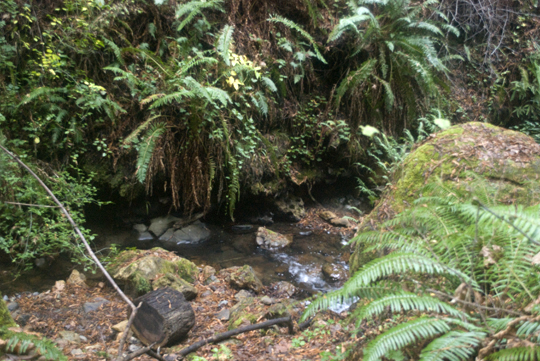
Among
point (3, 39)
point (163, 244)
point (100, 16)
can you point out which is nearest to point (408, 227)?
point (163, 244)

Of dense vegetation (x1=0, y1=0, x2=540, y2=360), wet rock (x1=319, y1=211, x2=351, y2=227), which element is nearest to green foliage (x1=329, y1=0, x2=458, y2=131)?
dense vegetation (x1=0, y1=0, x2=540, y2=360)

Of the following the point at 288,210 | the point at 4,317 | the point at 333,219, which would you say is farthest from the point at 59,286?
the point at 333,219

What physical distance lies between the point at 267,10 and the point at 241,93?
6.14ft

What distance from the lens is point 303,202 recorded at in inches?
264

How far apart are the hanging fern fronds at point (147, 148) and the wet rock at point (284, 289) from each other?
2.23 meters

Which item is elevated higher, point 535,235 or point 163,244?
point 535,235

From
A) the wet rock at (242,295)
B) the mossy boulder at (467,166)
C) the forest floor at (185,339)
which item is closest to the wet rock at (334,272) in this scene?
the forest floor at (185,339)

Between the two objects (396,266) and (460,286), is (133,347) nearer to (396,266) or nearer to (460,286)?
(396,266)

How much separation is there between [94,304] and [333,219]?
14.6 feet

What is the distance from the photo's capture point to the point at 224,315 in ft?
10.7

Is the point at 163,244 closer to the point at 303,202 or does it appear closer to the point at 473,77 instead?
the point at 303,202

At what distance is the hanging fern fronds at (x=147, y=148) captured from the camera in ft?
12.2

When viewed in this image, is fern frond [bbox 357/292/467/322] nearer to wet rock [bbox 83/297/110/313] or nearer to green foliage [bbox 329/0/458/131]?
wet rock [bbox 83/297/110/313]

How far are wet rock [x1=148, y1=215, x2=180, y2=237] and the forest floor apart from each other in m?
1.50
